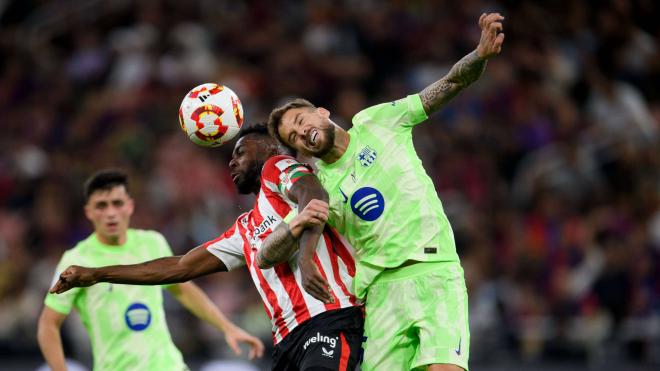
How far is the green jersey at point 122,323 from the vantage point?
24.8 feet

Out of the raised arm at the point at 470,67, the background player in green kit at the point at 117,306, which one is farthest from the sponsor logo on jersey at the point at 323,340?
the background player in green kit at the point at 117,306

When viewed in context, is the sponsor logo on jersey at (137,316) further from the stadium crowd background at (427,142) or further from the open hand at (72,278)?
the stadium crowd background at (427,142)

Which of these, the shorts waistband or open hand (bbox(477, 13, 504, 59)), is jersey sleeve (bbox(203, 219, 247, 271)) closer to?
the shorts waistband

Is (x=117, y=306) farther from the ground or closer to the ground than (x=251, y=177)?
closer to the ground

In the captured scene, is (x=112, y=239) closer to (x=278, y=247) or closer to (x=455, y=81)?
(x=278, y=247)

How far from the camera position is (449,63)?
1410 cm

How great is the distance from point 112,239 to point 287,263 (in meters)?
2.05

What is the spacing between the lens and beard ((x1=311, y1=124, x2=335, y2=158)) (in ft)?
20.8

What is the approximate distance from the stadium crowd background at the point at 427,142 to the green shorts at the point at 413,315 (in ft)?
15.7

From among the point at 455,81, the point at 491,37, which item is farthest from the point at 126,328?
the point at 491,37

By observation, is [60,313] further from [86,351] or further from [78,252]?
[86,351]

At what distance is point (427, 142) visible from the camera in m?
13.6

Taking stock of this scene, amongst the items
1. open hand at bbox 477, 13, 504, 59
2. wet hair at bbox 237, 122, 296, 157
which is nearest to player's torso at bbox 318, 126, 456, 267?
wet hair at bbox 237, 122, 296, 157

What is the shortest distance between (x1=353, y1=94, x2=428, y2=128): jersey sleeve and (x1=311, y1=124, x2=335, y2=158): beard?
30 centimetres
